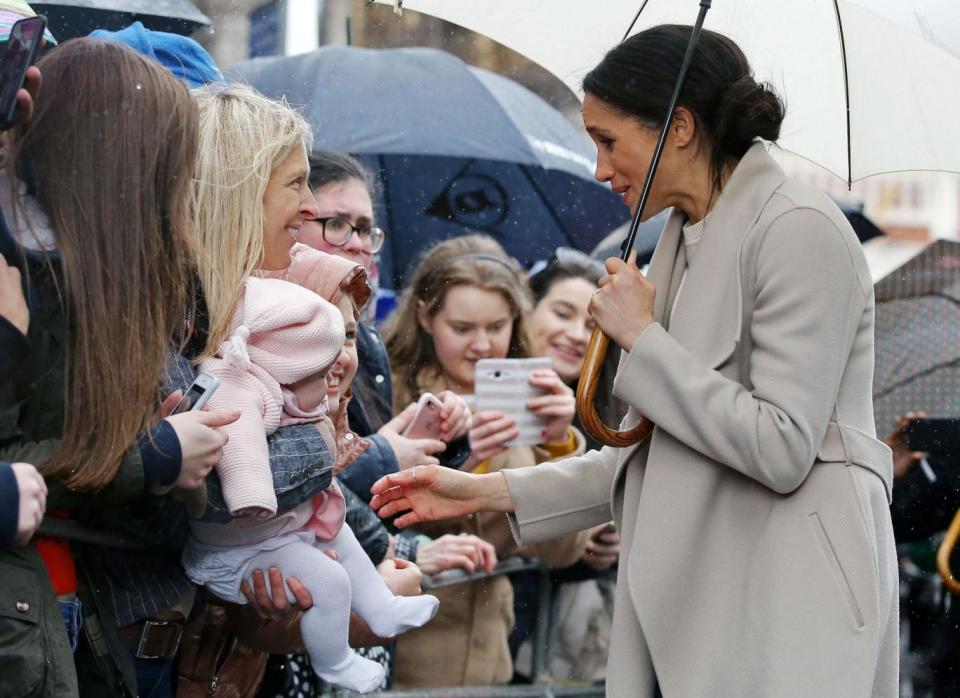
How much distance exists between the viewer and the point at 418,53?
251 inches

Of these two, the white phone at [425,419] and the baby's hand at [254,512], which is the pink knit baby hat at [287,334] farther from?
the white phone at [425,419]

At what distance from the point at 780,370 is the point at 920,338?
3776 mm

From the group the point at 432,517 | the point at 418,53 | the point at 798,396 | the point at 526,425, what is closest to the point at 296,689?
the point at 432,517

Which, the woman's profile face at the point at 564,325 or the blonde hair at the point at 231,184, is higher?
the blonde hair at the point at 231,184

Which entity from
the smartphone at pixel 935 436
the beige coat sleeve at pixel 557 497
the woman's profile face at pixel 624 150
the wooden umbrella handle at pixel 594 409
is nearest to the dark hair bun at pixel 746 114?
the woman's profile face at pixel 624 150

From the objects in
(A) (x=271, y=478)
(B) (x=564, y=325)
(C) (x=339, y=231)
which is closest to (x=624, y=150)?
(A) (x=271, y=478)

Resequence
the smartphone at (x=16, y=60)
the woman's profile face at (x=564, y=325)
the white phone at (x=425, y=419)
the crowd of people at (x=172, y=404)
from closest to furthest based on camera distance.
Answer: the smartphone at (x=16, y=60) → the crowd of people at (x=172, y=404) → the white phone at (x=425, y=419) → the woman's profile face at (x=564, y=325)

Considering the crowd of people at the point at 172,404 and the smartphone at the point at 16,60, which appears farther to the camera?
the crowd of people at the point at 172,404

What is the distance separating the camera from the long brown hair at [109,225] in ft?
9.35

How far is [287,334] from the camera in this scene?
3211 mm

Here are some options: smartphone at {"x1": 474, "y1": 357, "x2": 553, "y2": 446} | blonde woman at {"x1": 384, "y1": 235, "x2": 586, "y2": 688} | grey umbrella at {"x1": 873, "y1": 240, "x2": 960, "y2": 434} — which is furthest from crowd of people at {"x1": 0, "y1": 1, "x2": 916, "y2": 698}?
grey umbrella at {"x1": 873, "y1": 240, "x2": 960, "y2": 434}

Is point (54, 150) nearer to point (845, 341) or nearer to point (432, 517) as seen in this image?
point (432, 517)

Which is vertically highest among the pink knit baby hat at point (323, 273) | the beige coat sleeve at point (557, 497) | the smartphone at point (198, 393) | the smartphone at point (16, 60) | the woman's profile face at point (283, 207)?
the smartphone at point (16, 60)

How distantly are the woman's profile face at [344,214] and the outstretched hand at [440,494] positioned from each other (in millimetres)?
1073
